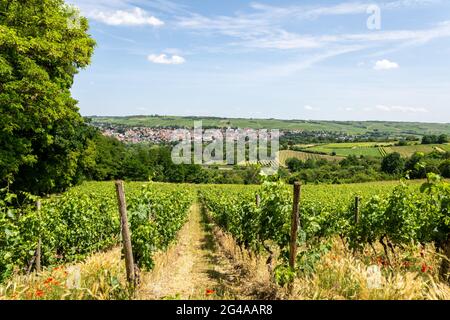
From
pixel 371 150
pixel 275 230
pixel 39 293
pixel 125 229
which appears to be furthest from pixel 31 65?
pixel 371 150

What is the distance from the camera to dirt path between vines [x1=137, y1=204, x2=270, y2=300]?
21.4 feet

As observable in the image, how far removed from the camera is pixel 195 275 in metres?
9.41

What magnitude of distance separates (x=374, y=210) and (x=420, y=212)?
1.63 meters

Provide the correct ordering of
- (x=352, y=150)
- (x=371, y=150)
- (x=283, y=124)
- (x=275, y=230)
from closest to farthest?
(x=275, y=230), (x=371, y=150), (x=352, y=150), (x=283, y=124)

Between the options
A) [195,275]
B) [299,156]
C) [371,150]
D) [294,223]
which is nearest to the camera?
[294,223]

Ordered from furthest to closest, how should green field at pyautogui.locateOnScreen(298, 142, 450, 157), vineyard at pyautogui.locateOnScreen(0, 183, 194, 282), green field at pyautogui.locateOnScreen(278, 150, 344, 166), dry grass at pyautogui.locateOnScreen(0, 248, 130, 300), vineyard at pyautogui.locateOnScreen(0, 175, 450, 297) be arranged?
1. green field at pyautogui.locateOnScreen(278, 150, 344, 166)
2. green field at pyautogui.locateOnScreen(298, 142, 450, 157)
3. vineyard at pyautogui.locateOnScreen(0, 183, 194, 282)
4. vineyard at pyautogui.locateOnScreen(0, 175, 450, 297)
5. dry grass at pyautogui.locateOnScreen(0, 248, 130, 300)

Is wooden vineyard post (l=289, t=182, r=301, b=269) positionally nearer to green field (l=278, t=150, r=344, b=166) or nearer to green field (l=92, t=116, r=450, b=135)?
green field (l=278, t=150, r=344, b=166)

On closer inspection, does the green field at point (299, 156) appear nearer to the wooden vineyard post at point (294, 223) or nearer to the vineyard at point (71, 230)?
the vineyard at point (71, 230)

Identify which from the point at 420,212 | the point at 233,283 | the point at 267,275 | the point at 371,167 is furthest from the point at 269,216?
the point at 371,167

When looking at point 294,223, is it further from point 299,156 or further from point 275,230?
point 299,156

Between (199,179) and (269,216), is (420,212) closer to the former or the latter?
(269,216)

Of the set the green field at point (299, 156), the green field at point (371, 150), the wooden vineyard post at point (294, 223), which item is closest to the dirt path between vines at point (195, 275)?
the wooden vineyard post at point (294, 223)

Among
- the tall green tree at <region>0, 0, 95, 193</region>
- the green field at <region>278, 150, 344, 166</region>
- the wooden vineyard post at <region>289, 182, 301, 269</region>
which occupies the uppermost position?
the tall green tree at <region>0, 0, 95, 193</region>

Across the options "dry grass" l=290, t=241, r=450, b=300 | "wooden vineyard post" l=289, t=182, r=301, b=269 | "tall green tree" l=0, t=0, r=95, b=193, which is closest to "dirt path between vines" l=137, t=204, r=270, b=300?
"wooden vineyard post" l=289, t=182, r=301, b=269
